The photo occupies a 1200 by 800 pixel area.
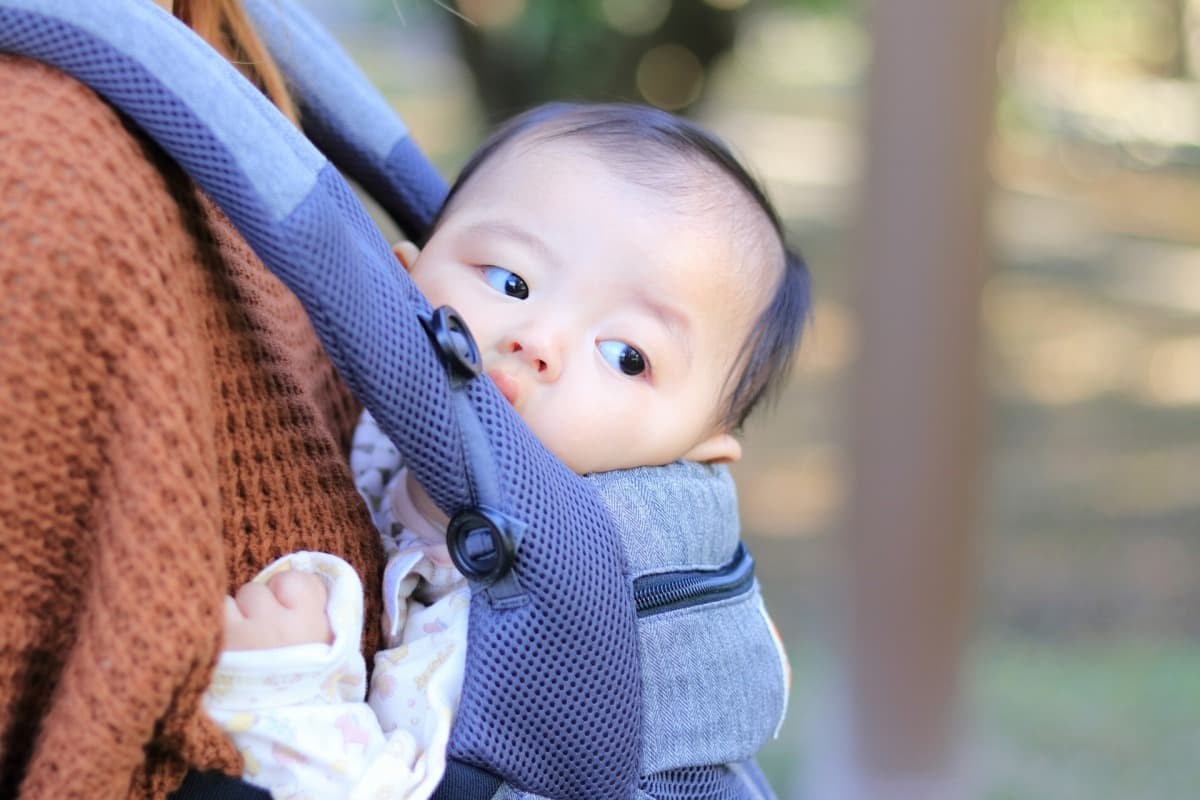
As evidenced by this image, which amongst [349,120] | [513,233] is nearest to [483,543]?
[513,233]

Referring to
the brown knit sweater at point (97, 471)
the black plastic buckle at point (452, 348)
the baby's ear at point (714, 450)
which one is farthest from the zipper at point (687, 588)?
the brown knit sweater at point (97, 471)

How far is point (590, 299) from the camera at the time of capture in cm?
117

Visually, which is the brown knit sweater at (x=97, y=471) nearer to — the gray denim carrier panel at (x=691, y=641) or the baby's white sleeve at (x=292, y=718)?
the baby's white sleeve at (x=292, y=718)

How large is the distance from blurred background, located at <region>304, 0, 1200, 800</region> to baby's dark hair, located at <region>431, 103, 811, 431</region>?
169mm

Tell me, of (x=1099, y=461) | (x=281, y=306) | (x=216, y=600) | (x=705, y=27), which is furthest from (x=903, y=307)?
(x=1099, y=461)

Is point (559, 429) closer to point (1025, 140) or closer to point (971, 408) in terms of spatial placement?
point (971, 408)

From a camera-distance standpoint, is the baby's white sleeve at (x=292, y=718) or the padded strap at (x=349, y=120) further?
the padded strap at (x=349, y=120)

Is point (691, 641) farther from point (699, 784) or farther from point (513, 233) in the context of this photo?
point (513, 233)

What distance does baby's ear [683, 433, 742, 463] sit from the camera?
1.29 m

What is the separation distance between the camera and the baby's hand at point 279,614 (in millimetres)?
886

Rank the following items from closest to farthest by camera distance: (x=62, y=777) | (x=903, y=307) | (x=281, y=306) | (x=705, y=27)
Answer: (x=62, y=777) → (x=281, y=306) → (x=903, y=307) → (x=705, y=27)

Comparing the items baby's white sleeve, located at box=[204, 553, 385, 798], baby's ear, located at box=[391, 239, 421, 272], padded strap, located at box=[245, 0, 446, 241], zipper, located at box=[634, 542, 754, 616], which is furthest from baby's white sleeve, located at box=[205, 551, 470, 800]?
padded strap, located at box=[245, 0, 446, 241]

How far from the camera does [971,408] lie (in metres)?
3.18

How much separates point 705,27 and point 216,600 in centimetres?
420
